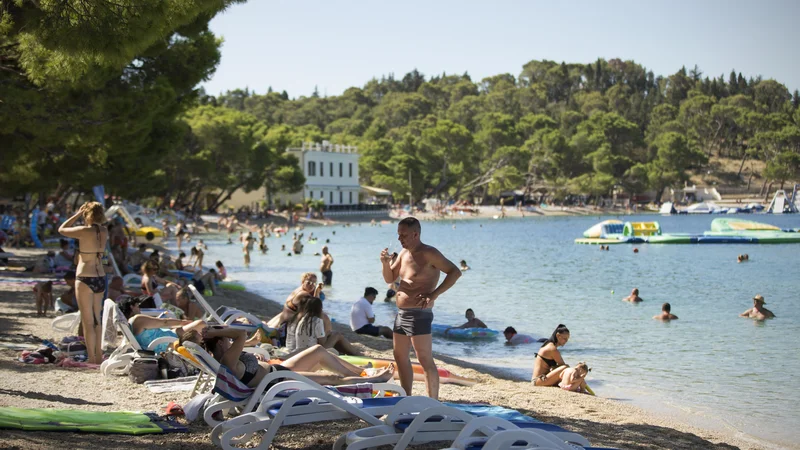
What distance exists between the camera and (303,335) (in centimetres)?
751

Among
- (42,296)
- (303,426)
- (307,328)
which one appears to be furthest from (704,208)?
(303,426)

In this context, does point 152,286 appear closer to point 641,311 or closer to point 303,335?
point 303,335

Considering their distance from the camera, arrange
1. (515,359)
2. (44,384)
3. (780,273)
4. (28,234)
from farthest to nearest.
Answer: (780,273)
(28,234)
(515,359)
(44,384)

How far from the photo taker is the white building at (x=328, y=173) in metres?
69.8

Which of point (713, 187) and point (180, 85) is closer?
point (180, 85)

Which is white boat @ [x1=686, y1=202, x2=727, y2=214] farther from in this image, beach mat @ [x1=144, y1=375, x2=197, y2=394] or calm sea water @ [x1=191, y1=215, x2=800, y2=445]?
beach mat @ [x1=144, y1=375, x2=197, y2=394]

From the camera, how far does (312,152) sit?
70.2 metres

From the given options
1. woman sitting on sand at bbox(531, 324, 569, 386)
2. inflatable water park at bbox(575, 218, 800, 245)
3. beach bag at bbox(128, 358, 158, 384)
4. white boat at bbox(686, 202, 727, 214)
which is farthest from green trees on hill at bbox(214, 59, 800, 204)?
beach bag at bbox(128, 358, 158, 384)

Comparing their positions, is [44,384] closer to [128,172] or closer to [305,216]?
[128,172]

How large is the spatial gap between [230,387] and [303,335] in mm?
2370

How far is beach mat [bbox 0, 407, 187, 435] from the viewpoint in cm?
485

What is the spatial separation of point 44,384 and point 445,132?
77.2 m

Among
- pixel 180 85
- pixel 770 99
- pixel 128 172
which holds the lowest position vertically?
pixel 128 172

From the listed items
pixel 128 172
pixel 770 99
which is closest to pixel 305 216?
pixel 128 172
